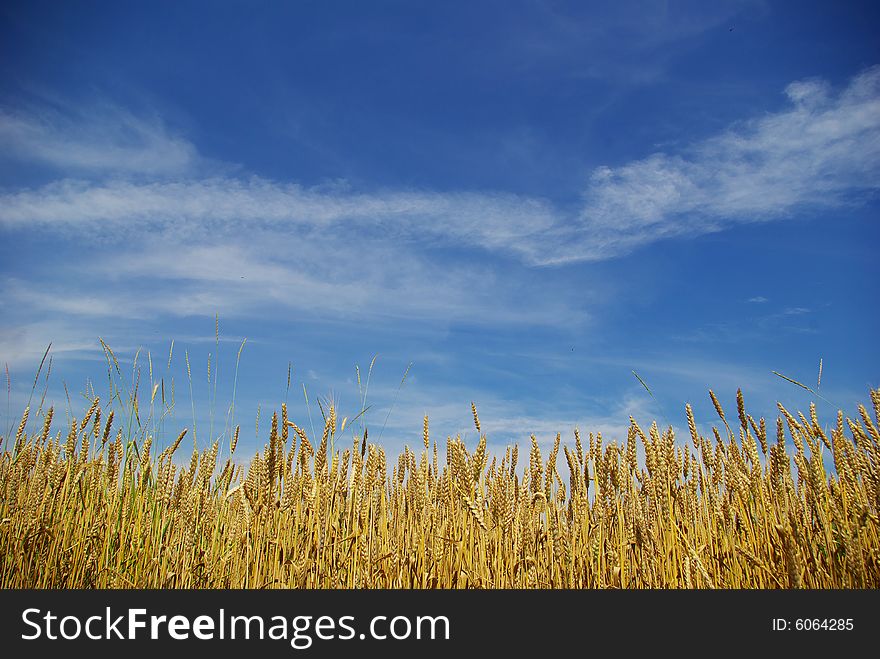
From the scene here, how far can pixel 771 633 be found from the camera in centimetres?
159

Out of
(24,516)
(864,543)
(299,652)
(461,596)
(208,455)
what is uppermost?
(208,455)

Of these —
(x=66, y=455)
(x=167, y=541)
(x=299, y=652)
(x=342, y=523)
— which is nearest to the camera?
(x=299, y=652)

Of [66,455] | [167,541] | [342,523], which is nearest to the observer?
[342,523]

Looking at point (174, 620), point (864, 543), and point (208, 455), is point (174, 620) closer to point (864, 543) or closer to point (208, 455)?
point (208, 455)

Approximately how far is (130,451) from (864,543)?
2990 mm

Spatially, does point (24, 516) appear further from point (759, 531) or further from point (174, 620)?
point (759, 531)

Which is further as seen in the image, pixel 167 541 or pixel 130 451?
pixel 130 451

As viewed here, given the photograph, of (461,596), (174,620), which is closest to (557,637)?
(461,596)

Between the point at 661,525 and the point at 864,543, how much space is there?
644 mm

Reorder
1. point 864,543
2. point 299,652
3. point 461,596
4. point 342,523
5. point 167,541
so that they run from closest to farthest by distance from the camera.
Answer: point 299,652 < point 461,596 < point 864,543 < point 342,523 < point 167,541

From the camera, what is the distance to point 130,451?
271 centimetres

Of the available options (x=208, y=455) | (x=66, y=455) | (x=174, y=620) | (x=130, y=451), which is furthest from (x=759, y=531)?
(x=66, y=455)

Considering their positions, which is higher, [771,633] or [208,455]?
[208,455]

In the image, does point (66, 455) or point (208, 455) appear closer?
point (208, 455)
